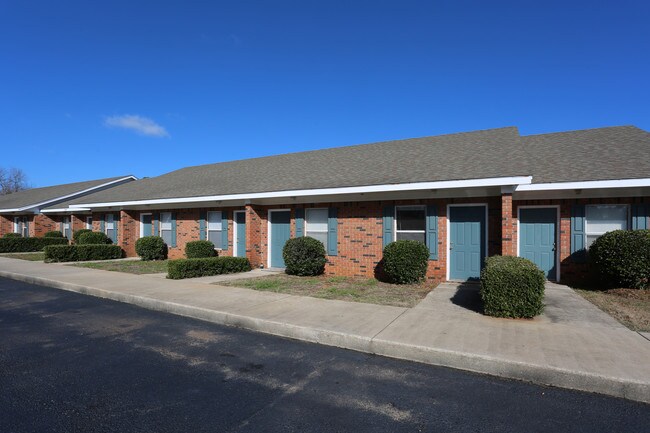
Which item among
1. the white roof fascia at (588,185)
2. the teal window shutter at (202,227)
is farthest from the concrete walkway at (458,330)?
the teal window shutter at (202,227)

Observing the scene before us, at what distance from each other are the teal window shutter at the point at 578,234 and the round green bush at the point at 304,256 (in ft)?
23.4

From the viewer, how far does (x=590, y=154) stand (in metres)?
10.8

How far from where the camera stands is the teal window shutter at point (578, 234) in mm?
9758

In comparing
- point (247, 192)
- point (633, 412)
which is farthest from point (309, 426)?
point (247, 192)

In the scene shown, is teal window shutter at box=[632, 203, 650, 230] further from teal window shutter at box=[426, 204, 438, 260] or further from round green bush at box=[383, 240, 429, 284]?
round green bush at box=[383, 240, 429, 284]

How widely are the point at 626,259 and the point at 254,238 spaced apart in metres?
11.0

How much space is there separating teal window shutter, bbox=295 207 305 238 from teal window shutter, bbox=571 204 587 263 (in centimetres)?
808

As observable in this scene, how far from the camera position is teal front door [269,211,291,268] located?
1377 cm

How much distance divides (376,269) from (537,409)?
795cm

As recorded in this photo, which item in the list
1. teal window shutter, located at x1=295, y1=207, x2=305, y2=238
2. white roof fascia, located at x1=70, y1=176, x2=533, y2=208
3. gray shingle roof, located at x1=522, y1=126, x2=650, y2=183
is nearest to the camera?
white roof fascia, located at x1=70, y1=176, x2=533, y2=208

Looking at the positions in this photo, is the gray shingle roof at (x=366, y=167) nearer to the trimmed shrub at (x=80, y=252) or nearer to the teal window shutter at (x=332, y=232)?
the teal window shutter at (x=332, y=232)

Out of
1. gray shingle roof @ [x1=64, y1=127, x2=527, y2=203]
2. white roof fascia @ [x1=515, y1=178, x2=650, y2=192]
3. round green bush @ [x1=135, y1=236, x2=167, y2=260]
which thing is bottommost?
round green bush @ [x1=135, y1=236, x2=167, y2=260]

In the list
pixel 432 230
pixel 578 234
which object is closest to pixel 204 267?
pixel 432 230

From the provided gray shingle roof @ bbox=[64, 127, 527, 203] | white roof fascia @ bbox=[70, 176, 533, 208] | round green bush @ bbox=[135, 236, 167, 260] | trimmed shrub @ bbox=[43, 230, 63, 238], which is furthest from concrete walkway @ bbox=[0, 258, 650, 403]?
trimmed shrub @ bbox=[43, 230, 63, 238]
